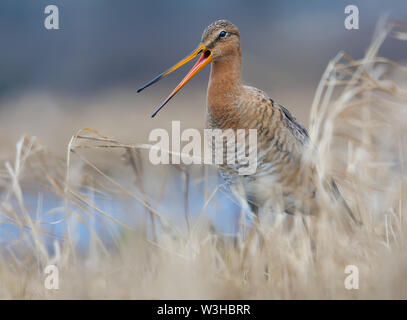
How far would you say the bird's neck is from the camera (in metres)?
3.86

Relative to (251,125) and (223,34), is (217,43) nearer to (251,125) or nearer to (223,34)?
(223,34)

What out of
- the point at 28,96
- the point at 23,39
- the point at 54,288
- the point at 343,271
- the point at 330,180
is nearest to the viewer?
the point at 343,271

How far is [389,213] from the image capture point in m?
3.40

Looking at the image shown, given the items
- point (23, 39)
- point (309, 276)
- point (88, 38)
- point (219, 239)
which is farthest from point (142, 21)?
point (309, 276)

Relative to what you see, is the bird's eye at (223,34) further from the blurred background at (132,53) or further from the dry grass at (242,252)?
the blurred background at (132,53)

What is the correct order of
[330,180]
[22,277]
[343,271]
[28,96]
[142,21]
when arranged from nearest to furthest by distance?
[343,271] → [22,277] → [330,180] → [28,96] → [142,21]

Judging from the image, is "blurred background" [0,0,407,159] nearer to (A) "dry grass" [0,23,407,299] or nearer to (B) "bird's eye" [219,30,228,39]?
(B) "bird's eye" [219,30,228,39]

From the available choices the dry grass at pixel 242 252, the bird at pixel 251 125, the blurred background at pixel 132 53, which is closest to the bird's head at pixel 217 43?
the bird at pixel 251 125

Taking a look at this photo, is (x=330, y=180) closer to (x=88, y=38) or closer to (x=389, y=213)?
(x=389, y=213)

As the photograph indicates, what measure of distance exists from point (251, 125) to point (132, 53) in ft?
31.6

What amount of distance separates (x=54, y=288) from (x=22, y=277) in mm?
368

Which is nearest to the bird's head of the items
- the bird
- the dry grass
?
the bird

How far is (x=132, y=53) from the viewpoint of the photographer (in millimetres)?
13086

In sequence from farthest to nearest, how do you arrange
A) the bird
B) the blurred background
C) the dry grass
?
the blurred background
the bird
the dry grass
